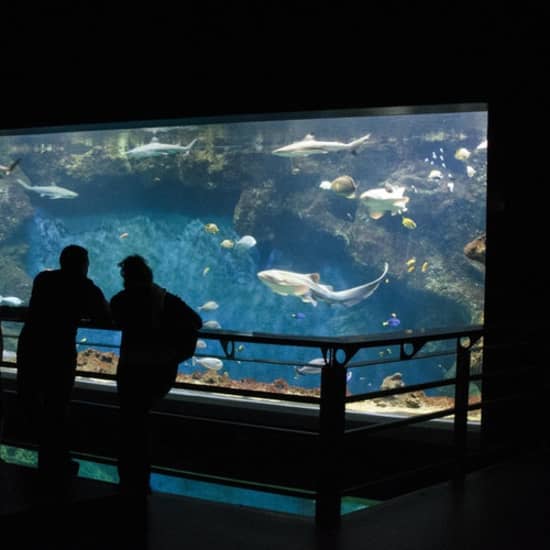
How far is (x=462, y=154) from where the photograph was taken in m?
14.4

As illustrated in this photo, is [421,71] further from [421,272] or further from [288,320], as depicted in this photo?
[288,320]

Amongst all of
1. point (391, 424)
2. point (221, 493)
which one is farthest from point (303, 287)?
point (391, 424)

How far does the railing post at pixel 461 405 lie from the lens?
449 cm

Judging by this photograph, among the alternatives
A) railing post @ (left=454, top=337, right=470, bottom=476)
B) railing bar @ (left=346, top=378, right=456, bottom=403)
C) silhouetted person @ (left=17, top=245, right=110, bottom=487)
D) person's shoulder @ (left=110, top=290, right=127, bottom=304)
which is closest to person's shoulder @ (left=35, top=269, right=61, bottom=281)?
silhouetted person @ (left=17, top=245, right=110, bottom=487)

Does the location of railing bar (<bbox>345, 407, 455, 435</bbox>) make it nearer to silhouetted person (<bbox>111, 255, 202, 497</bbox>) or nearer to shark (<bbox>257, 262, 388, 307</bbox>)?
silhouetted person (<bbox>111, 255, 202, 497</bbox>)

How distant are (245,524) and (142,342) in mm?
948

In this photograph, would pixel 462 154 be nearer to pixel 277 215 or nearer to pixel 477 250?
pixel 277 215

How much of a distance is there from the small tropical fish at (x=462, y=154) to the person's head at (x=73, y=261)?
1145 cm

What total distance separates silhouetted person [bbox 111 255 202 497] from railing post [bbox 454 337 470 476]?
1.64 meters

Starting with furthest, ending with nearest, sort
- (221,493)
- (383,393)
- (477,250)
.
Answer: (477,250)
(221,493)
(383,393)

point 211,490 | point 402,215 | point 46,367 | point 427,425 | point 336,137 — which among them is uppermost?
point 336,137

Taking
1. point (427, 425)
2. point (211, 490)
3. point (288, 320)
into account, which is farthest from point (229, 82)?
point (288, 320)

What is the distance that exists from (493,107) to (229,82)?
82.7 inches

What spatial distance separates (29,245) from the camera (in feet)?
63.5
